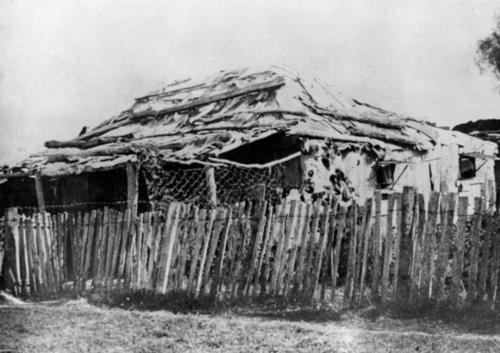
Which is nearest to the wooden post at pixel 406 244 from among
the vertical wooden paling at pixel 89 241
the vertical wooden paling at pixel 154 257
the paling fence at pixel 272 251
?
the paling fence at pixel 272 251

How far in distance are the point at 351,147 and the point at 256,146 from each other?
5.86ft

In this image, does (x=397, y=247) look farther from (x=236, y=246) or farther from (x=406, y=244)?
(x=236, y=246)

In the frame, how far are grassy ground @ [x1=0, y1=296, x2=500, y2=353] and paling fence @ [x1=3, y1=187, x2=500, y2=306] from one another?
0.29 meters

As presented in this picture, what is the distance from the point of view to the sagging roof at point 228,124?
9.99 meters

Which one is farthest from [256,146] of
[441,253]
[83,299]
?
[441,253]

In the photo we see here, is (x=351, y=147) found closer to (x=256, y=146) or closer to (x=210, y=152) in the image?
(x=256, y=146)

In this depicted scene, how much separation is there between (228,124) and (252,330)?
5839 millimetres

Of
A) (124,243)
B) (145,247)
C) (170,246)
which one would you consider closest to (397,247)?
(170,246)

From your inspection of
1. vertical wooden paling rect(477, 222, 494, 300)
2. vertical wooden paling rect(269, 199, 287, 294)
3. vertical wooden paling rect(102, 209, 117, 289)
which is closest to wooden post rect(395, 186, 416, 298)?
vertical wooden paling rect(477, 222, 494, 300)

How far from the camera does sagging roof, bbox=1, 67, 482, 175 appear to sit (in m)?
9.99

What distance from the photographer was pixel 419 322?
19.5ft

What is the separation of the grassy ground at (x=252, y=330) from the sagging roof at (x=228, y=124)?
3.14m

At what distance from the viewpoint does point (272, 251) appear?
7758 millimetres

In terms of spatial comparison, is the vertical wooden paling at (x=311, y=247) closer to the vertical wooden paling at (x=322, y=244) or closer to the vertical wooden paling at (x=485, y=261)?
the vertical wooden paling at (x=322, y=244)
